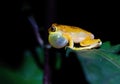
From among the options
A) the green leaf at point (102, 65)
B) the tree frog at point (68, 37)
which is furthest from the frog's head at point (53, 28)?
the green leaf at point (102, 65)

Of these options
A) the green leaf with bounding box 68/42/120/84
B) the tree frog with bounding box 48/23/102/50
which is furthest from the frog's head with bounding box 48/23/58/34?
the green leaf with bounding box 68/42/120/84

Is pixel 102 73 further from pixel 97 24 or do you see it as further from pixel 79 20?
pixel 79 20

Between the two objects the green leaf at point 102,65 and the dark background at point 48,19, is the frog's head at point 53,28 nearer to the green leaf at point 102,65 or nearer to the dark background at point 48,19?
the dark background at point 48,19

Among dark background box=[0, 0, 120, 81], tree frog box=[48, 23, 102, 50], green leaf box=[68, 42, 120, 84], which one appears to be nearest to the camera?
green leaf box=[68, 42, 120, 84]

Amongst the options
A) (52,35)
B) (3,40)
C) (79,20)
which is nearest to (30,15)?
(3,40)

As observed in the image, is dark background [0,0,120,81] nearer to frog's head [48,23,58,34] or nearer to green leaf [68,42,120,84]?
frog's head [48,23,58,34]

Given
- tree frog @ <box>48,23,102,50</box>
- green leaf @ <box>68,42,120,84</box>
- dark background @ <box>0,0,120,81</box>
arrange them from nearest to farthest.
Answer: green leaf @ <box>68,42,120,84</box>
tree frog @ <box>48,23,102,50</box>
dark background @ <box>0,0,120,81</box>

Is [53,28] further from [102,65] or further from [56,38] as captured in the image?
[102,65]
